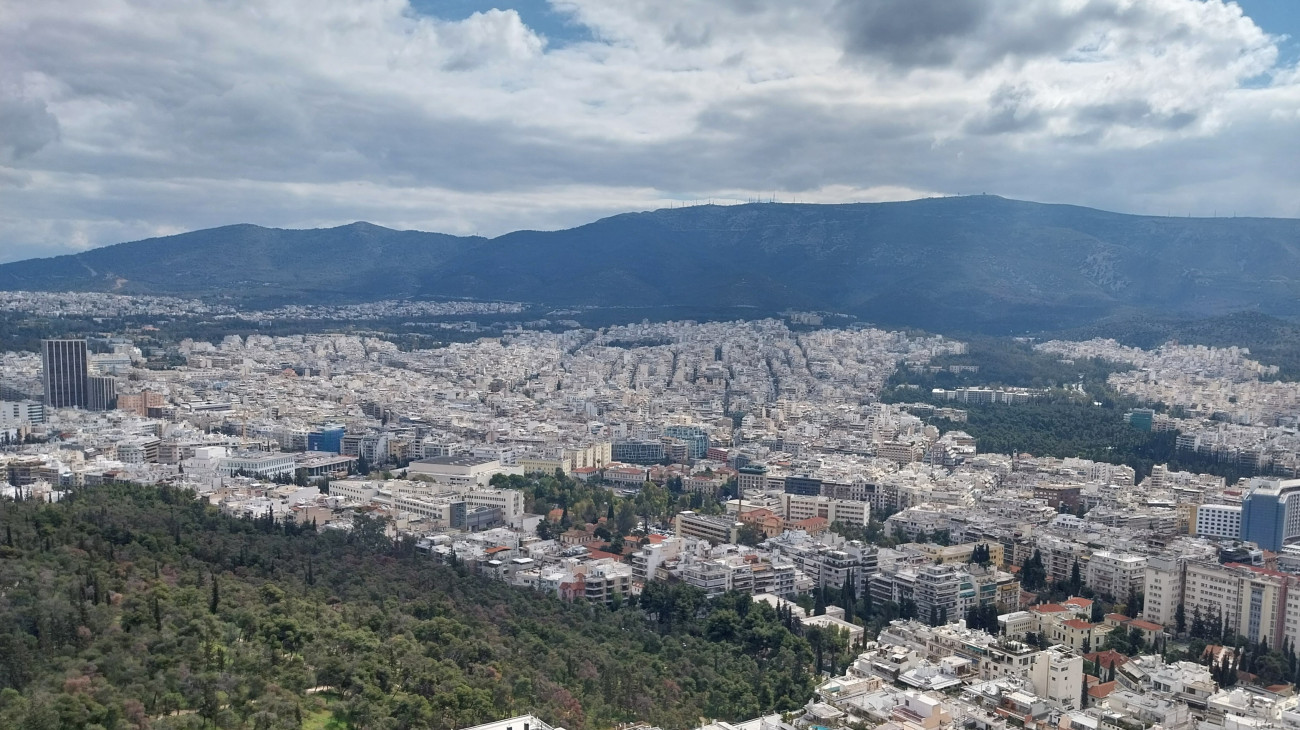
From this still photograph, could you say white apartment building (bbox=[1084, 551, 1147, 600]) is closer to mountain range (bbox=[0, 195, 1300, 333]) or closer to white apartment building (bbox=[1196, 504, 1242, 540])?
white apartment building (bbox=[1196, 504, 1242, 540])

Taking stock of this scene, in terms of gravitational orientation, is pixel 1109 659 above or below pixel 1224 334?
below

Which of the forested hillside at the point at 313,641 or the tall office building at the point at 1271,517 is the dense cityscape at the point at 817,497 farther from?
the forested hillside at the point at 313,641

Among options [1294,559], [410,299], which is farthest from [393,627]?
[410,299]

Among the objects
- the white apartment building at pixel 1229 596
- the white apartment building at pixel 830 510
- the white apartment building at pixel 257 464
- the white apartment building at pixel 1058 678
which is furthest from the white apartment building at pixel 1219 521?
the white apartment building at pixel 257 464

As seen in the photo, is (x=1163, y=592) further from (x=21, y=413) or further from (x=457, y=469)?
(x=21, y=413)

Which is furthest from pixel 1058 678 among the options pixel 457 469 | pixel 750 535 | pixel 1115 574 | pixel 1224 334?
pixel 1224 334

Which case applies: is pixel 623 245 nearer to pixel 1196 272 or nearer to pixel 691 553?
pixel 1196 272
